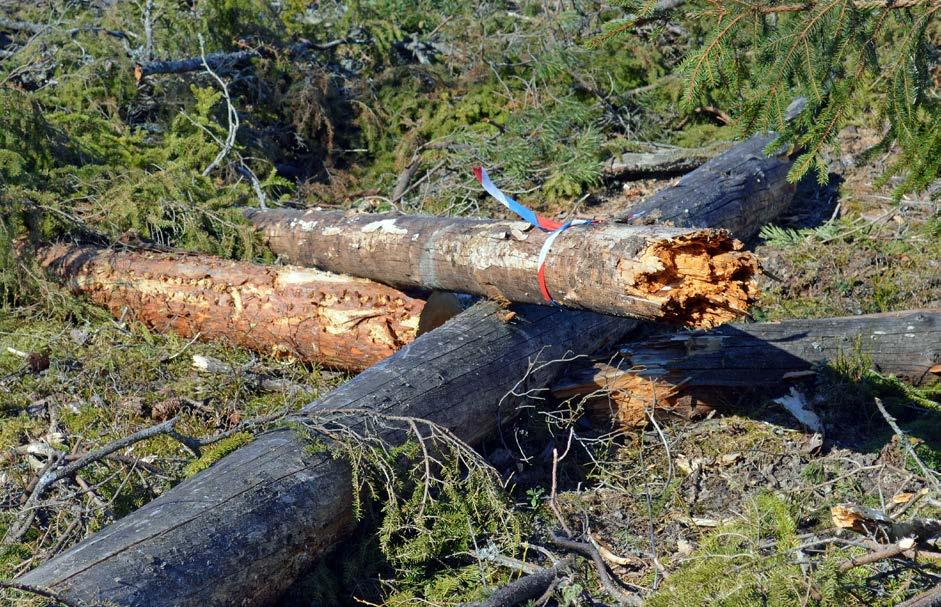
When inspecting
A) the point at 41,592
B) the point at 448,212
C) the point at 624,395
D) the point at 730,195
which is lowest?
the point at 624,395

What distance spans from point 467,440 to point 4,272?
3.34 metres

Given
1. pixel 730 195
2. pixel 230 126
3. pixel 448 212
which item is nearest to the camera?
pixel 730 195

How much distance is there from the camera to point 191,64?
287 inches

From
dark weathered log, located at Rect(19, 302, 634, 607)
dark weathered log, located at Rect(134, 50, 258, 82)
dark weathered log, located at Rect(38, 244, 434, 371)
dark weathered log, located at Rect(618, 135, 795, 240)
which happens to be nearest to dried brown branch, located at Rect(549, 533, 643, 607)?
dark weathered log, located at Rect(19, 302, 634, 607)

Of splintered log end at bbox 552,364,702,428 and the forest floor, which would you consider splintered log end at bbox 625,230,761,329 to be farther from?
splintered log end at bbox 552,364,702,428

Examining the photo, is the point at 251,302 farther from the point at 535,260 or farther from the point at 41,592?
the point at 41,592

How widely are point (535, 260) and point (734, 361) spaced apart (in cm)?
126

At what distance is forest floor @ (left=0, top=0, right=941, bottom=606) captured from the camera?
3182 millimetres

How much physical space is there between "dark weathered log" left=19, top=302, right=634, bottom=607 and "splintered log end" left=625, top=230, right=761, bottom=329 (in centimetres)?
107

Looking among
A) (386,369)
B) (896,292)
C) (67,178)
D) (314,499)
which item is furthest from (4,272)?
(896,292)

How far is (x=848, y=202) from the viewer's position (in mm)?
6332

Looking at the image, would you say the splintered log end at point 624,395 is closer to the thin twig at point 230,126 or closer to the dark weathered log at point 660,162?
the dark weathered log at point 660,162

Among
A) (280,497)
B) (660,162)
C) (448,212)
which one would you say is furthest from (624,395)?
(660,162)

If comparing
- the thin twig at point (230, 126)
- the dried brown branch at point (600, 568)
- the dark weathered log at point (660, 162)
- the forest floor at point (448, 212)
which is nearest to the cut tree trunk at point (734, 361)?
the forest floor at point (448, 212)
